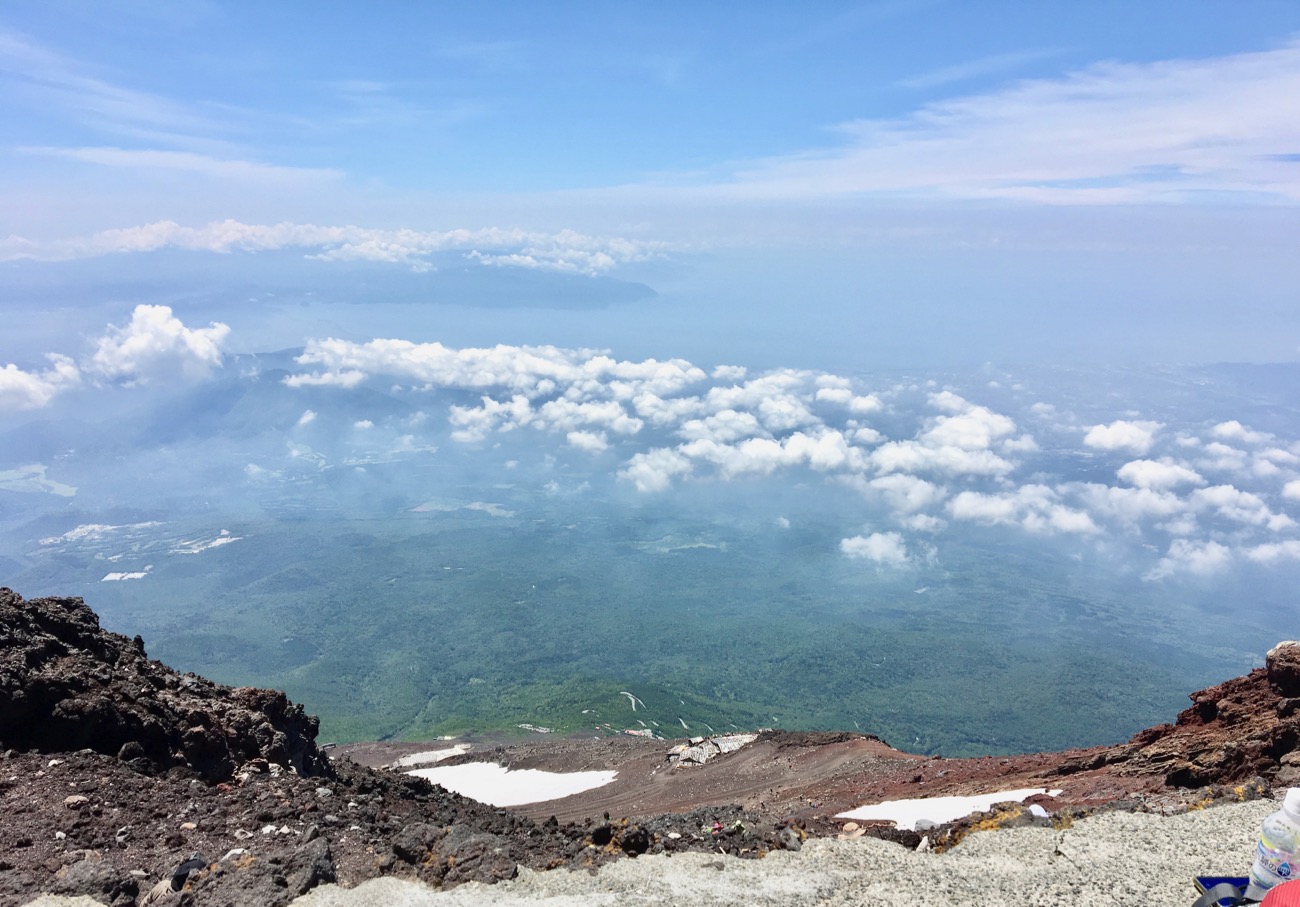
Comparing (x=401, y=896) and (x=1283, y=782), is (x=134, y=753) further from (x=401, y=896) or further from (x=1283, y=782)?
(x=1283, y=782)

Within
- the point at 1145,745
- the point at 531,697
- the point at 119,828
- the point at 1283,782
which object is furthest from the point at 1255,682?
the point at 531,697

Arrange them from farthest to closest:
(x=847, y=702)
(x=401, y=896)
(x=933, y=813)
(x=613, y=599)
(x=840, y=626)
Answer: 1. (x=613, y=599)
2. (x=840, y=626)
3. (x=847, y=702)
4. (x=933, y=813)
5. (x=401, y=896)

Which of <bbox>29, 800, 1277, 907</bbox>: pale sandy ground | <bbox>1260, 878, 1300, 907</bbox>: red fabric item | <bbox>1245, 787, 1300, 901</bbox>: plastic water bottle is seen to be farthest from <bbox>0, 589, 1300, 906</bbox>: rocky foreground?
<bbox>1260, 878, 1300, 907</bbox>: red fabric item

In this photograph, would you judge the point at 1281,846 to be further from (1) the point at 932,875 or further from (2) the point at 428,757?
(2) the point at 428,757

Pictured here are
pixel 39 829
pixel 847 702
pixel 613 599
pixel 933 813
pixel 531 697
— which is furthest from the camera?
pixel 613 599

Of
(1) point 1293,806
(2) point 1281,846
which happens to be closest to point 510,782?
(2) point 1281,846

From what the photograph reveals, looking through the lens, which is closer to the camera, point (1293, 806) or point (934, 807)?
point (1293, 806)

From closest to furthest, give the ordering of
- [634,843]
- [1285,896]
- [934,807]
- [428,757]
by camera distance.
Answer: [1285,896] → [634,843] → [934,807] → [428,757]

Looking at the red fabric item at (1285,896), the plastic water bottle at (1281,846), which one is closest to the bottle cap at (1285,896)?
the red fabric item at (1285,896)
